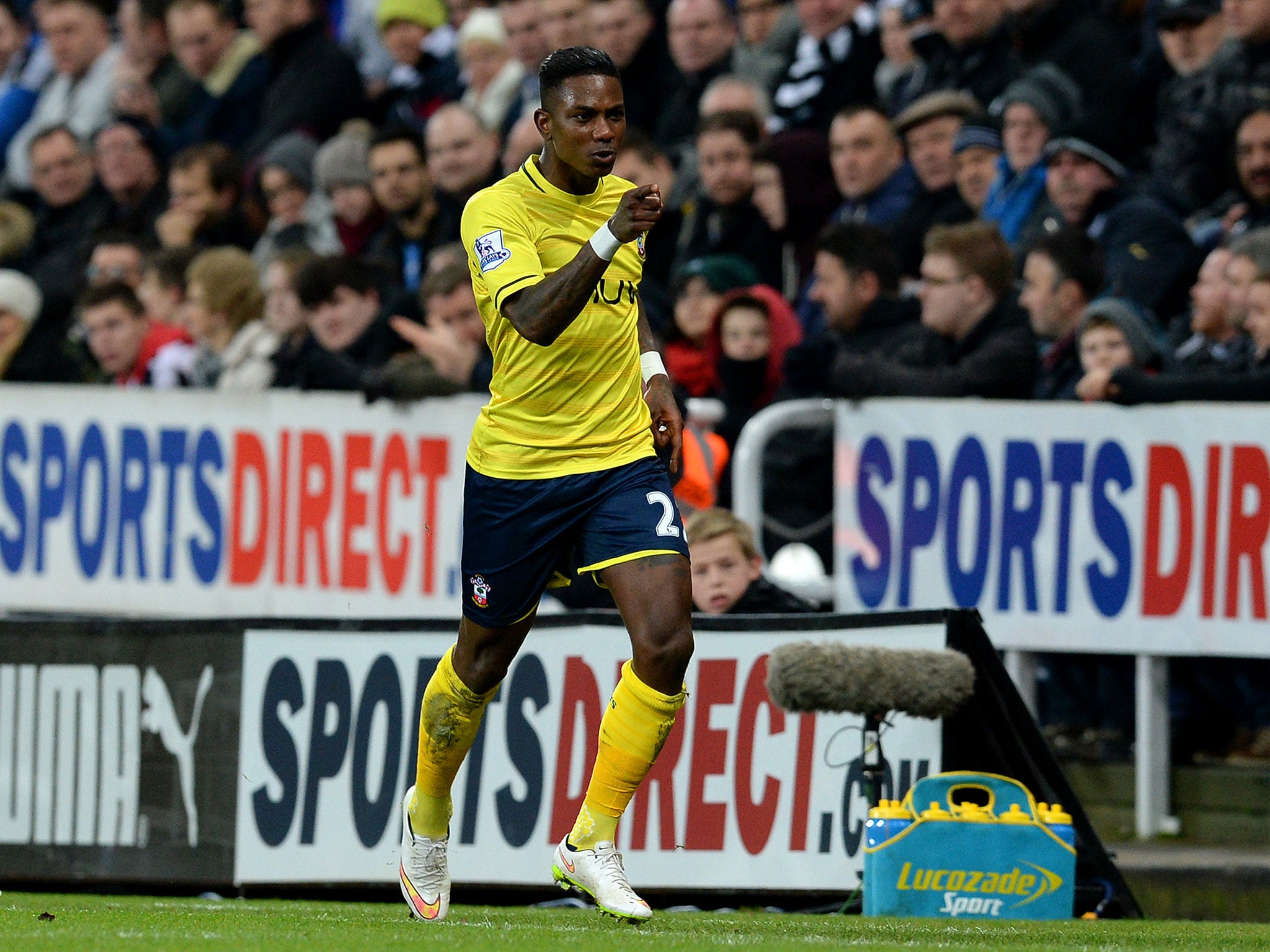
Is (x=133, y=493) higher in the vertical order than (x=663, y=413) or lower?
lower

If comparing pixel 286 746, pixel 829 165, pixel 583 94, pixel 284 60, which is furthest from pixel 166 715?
pixel 284 60

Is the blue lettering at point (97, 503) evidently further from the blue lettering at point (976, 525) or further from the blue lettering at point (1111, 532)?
the blue lettering at point (1111, 532)

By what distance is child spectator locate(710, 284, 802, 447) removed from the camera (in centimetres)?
1152

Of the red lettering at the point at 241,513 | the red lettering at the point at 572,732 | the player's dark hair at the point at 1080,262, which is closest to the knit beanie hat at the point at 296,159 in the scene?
the red lettering at the point at 241,513

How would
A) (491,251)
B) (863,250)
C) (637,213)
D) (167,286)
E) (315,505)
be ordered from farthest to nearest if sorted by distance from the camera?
(167,286) < (315,505) < (863,250) < (491,251) < (637,213)

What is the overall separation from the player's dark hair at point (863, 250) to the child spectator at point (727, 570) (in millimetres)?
2174

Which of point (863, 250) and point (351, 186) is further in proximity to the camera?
point (351, 186)

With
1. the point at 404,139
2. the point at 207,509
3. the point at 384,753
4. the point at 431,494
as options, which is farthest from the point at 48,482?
the point at 384,753

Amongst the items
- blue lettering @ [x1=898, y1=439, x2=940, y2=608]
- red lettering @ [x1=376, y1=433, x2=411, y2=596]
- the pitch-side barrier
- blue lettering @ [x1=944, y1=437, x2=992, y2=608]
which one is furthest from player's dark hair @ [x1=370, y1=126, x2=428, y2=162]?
blue lettering @ [x1=944, y1=437, x2=992, y2=608]

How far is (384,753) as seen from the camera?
983 cm

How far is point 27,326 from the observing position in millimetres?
14547

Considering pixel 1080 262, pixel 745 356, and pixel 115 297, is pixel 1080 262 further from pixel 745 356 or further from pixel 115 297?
pixel 115 297

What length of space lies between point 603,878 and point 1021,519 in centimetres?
367

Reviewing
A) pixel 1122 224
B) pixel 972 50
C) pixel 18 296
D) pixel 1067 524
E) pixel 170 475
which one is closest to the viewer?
pixel 1067 524
